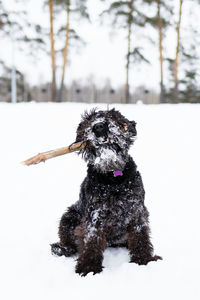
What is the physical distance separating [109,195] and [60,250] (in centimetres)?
80

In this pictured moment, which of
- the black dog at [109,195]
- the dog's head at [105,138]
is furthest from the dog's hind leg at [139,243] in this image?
the dog's head at [105,138]

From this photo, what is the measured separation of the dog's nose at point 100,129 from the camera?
2633mm

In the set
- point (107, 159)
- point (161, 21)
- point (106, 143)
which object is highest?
point (161, 21)

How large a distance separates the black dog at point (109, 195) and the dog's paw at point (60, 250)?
24 cm

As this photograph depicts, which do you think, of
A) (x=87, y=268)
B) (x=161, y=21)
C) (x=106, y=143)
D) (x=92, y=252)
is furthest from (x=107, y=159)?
(x=161, y=21)

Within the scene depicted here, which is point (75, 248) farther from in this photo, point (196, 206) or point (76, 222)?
point (196, 206)

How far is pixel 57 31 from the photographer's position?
1686cm

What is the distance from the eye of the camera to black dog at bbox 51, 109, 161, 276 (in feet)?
8.91

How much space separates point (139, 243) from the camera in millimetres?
2896

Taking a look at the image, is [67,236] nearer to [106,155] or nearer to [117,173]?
[117,173]

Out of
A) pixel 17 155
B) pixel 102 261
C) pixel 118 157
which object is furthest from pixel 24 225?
pixel 17 155

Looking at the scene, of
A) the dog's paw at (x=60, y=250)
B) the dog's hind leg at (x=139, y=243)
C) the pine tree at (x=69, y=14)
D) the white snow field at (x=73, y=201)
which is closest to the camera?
the white snow field at (x=73, y=201)

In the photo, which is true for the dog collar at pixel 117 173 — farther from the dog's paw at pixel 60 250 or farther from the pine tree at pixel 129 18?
the pine tree at pixel 129 18

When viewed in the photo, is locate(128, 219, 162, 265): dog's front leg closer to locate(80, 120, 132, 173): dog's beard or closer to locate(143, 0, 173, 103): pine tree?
locate(80, 120, 132, 173): dog's beard
